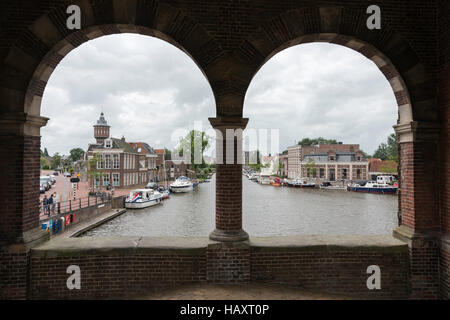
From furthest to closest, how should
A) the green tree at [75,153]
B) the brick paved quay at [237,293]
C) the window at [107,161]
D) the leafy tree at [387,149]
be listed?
the green tree at [75,153] → the leafy tree at [387,149] → the window at [107,161] → the brick paved quay at [237,293]

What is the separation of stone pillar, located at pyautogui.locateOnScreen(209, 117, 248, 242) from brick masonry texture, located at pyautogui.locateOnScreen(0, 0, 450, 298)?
3 centimetres

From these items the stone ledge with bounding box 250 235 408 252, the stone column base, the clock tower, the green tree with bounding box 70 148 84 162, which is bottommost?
the stone ledge with bounding box 250 235 408 252

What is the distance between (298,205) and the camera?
33500mm

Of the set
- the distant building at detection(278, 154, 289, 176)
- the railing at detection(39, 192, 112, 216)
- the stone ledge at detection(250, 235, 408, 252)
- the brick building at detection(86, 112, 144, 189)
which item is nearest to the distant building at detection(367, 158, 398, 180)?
the distant building at detection(278, 154, 289, 176)

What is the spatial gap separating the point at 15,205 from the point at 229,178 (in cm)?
373

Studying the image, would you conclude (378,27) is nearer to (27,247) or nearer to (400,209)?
(400,209)

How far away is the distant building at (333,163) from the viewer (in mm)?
70625

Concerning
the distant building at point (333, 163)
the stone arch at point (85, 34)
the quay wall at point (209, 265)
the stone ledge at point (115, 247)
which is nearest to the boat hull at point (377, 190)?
the distant building at point (333, 163)

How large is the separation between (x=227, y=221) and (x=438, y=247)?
12.8 feet

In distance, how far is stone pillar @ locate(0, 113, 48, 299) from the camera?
4.76 m

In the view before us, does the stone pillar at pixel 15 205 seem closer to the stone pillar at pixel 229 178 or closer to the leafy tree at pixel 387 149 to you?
the stone pillar at pixel 229 178

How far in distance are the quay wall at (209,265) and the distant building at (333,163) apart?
226 ft

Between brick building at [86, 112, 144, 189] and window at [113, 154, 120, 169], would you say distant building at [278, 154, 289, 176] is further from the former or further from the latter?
window at [113, 154, 120, 169]
